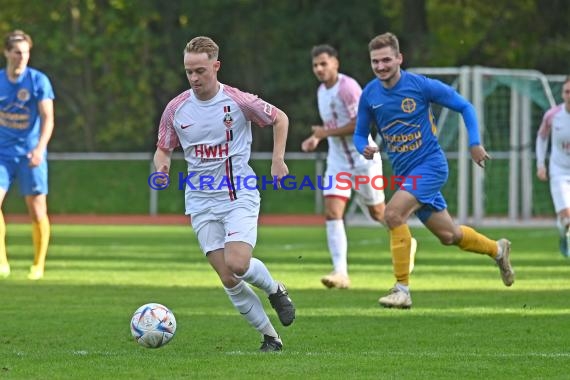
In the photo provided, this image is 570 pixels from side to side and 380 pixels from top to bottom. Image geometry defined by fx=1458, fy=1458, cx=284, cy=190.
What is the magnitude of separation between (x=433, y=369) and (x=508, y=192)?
70.9ft

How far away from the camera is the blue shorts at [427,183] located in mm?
11062

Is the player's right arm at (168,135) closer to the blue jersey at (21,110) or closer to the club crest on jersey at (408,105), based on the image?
the club crest on jersey at (408,105)

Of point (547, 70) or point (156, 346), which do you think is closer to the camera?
point (156, 346)

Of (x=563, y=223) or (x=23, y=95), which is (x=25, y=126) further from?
(x=563, y=223)

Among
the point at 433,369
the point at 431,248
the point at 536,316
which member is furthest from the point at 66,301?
the point at 431,248

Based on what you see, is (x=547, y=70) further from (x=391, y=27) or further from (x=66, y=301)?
(x=66, y=301)

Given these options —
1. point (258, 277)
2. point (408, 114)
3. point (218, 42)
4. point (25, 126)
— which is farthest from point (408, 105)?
point (218, 42)

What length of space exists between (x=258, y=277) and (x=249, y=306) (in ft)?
0.57

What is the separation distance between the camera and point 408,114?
36.4ft

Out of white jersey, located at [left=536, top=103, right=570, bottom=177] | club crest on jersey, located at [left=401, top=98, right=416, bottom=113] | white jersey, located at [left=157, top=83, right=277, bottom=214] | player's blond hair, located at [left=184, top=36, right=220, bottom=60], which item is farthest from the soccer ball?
white jersey, located at [left=536, top=103, right=570, bottom=177]

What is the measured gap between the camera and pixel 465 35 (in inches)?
1694

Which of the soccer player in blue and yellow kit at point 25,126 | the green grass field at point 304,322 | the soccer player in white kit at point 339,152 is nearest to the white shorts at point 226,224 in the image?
the green grass field at point 304,322

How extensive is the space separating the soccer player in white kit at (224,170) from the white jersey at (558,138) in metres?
7.23

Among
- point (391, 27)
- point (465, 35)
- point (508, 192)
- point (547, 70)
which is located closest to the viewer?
point (508, 192)
